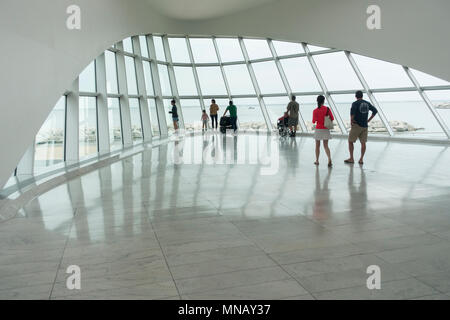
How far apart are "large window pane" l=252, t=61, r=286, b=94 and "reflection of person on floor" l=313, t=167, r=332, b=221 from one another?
16112 millimetres

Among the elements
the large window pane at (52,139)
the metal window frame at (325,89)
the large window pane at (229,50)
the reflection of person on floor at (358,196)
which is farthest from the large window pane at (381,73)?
the large window pane at (52,139)

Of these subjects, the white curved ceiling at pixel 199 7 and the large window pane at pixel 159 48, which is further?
the large window pane at pixel 159 48

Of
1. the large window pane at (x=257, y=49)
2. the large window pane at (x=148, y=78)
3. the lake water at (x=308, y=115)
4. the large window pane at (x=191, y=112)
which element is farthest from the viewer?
the large window pane at (x=191, y=112)

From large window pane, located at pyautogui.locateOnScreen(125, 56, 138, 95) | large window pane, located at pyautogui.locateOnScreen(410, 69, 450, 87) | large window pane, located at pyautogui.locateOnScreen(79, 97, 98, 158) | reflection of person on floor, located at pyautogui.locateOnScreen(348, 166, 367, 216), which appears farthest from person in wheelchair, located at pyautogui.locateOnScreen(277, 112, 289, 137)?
reflection of person on floor, located at pyautogui.locateOnScreen(348, 166, 367, 216)

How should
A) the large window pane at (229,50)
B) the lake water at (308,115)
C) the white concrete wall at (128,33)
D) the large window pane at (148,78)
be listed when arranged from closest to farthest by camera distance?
the white concrete wall at (128,33) < the lake water at (308,115) < the large window pane at (148,78) < the large window pane at (229,50)

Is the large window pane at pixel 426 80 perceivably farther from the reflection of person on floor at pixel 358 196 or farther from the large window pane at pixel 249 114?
the large window pane at pixel 249 114

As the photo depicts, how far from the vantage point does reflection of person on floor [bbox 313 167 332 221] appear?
5.02 m

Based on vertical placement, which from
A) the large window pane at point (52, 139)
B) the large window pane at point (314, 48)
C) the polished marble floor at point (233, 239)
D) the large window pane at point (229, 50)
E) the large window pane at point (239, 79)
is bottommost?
the polished marble floor at point (233, 239)

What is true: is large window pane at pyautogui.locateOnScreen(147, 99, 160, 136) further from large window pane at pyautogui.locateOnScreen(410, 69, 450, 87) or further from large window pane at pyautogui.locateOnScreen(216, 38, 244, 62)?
large window pane at pyautogui.locateOnScreen(410, 69, 450, 87)

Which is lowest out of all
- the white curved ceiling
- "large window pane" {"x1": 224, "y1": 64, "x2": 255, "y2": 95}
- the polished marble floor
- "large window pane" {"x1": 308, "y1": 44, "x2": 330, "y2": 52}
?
the polished marble floor

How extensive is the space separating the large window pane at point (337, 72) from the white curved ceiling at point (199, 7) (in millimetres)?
4180

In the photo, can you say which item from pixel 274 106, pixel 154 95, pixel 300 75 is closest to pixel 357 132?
pixel 300 75

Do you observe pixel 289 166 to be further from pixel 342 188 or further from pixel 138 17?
pixel 138 17

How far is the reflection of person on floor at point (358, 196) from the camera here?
17.2 feet
